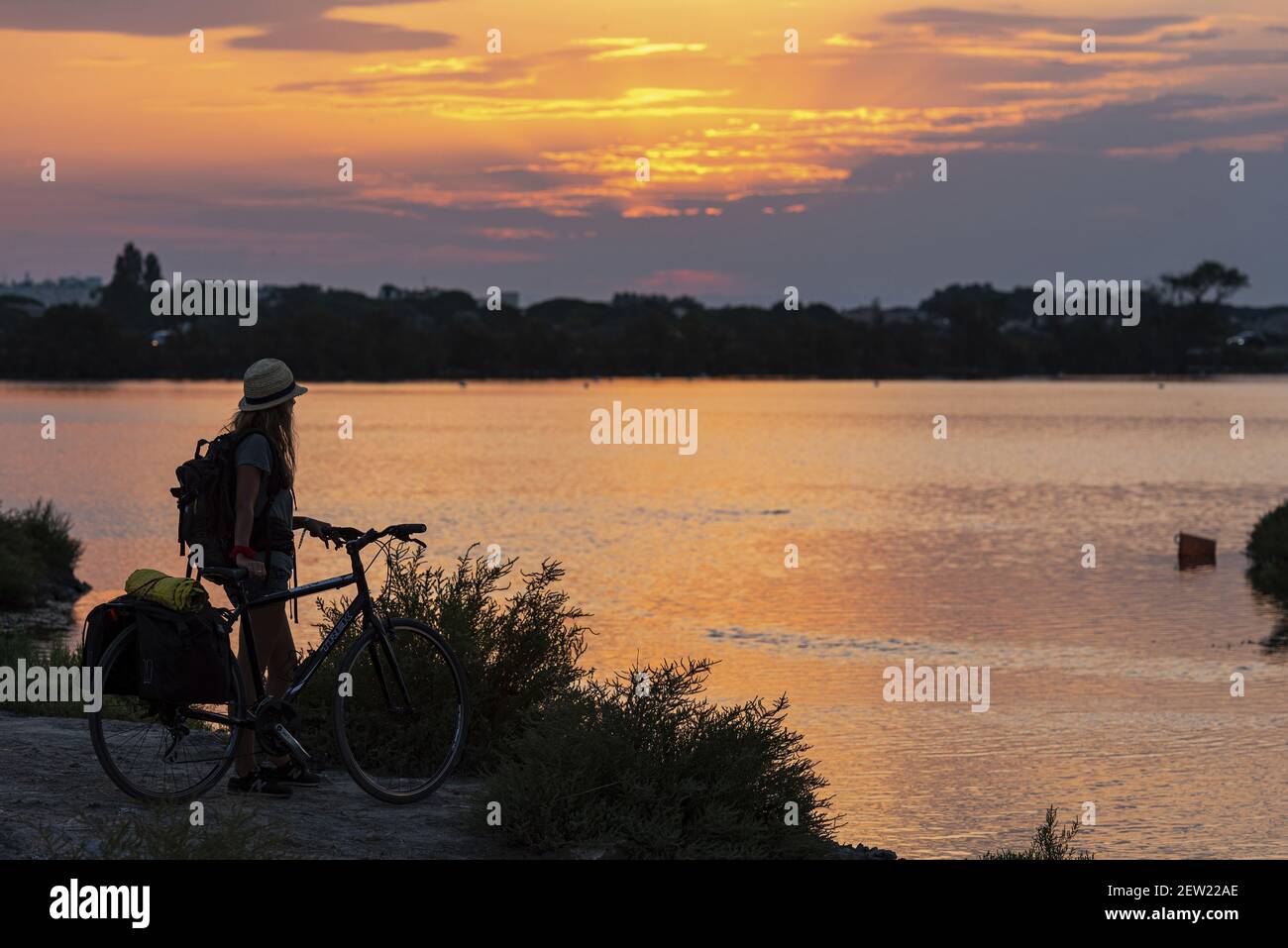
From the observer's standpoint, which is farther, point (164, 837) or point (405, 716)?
point (405, 716)

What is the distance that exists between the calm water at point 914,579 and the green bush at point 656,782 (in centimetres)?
408

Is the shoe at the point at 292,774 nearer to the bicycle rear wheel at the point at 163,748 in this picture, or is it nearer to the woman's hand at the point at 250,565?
the bicycle rear wheel at the point at 163,748

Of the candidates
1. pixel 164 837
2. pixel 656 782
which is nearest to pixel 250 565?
pixel 164 837

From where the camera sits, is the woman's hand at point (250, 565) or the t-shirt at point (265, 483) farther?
the t-shirt at point (265, 483)

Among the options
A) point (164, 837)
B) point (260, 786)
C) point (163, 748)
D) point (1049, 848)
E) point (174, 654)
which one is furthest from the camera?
point (1049, 848)

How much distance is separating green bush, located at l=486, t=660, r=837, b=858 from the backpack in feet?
6.84

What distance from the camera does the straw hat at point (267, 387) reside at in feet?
30.5

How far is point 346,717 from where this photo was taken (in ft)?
37.5

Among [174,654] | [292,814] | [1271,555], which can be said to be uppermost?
[174,654]

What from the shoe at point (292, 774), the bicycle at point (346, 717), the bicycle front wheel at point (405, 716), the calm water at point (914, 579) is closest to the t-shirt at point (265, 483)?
the bicycle at point (346, 717)

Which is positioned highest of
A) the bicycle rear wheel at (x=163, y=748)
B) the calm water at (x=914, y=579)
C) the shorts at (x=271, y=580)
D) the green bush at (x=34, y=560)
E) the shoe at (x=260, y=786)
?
the shorts at (x=271, y=580)

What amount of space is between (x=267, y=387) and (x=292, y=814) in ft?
8.15

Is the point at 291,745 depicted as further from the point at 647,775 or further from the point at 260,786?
the point at 647,775
